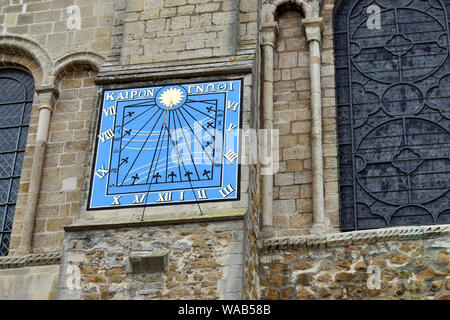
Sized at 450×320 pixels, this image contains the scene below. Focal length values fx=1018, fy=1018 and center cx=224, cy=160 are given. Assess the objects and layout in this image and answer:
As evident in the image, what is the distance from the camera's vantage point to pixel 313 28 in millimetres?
12562

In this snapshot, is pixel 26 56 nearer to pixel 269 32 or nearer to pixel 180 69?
pixel 180 69

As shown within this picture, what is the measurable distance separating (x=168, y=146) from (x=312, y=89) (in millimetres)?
2049

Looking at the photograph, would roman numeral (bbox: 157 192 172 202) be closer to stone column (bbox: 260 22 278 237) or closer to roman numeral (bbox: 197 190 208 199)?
roman numeral (bbox: 197 190 208 199)

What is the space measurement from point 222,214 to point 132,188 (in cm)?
112

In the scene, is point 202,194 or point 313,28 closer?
point 202,194

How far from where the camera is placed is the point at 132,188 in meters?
10.9

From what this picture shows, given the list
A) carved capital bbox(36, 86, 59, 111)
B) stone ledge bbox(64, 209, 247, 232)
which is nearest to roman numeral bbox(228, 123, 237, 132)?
stone ledge bbox(64, 209, 247, 232)

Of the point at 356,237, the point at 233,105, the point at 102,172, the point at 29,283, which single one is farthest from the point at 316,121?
the point at 29,283

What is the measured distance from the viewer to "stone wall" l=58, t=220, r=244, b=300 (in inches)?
396

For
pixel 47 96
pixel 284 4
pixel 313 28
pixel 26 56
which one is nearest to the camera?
pixel 313 28

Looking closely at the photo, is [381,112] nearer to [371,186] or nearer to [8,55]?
[371,186]

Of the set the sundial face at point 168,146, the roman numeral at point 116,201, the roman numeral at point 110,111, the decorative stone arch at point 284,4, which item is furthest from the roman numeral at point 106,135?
the decorative stone arch at point 284,4

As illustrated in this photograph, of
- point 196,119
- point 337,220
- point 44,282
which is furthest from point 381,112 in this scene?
point 44,282

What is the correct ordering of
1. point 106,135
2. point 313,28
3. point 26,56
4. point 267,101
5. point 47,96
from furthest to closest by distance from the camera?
point 26,56 → point 47,96 → point 313,28 → point 267,101 → point 106,135
